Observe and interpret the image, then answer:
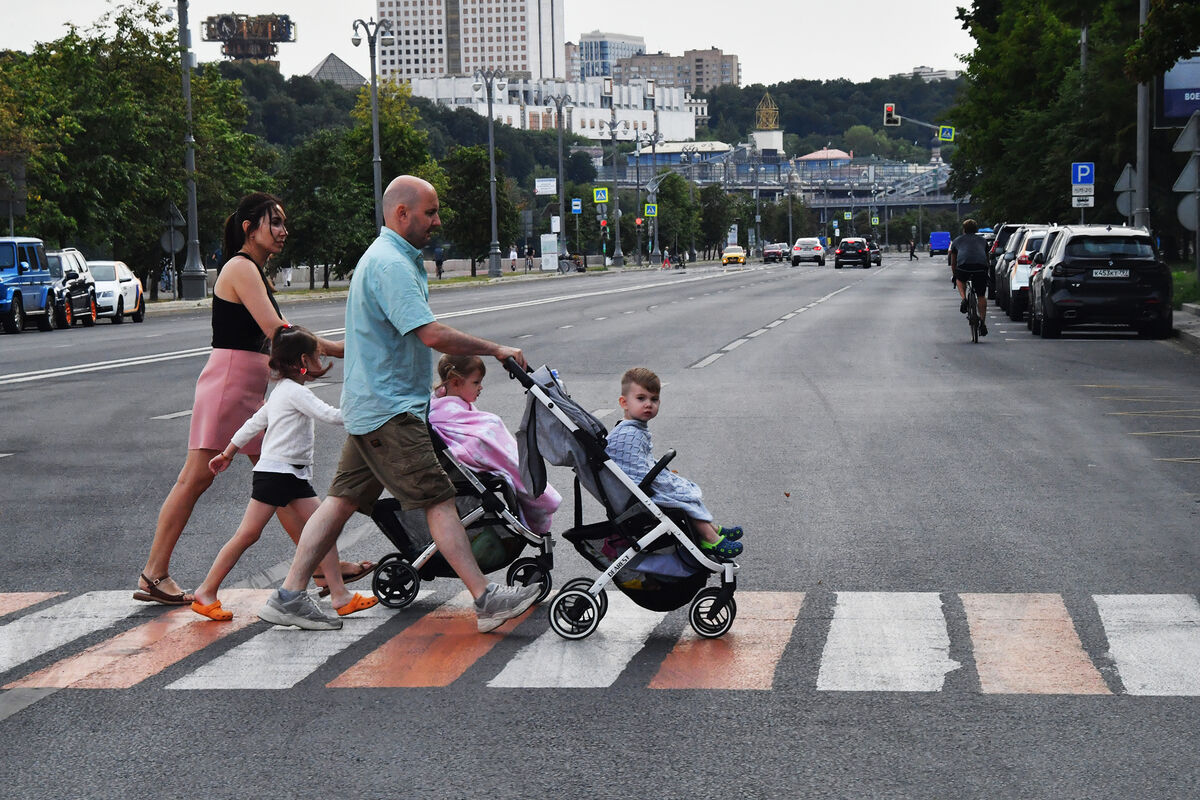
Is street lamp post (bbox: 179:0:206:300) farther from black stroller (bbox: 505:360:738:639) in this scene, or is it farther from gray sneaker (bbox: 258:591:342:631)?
black stroller (bbox: 505:360:738:639)

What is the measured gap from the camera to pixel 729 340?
26.7 m

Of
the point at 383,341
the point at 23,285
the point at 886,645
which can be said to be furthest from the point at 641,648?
the point at 23,285

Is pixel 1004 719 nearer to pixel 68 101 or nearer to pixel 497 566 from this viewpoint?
pixel 497 566

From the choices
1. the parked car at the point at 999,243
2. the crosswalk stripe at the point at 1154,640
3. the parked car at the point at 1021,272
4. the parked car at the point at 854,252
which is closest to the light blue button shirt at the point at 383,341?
the crosswalk stripe at the point at 1154,640

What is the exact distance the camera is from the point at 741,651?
642cm

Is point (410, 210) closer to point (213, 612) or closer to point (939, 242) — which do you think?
point (213, 612)

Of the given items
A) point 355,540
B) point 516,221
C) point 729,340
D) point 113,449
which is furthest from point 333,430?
A: point 516,221

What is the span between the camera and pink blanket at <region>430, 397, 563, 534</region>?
23.4 feet

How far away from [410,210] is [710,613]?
1902 millimetres

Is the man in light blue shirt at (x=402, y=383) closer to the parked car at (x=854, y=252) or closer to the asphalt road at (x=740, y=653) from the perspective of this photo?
the asphalt road at (x=740, y=653)

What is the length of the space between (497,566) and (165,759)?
7.45ft

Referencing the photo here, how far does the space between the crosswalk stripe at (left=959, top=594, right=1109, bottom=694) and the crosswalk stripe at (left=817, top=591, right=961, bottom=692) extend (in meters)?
0.14

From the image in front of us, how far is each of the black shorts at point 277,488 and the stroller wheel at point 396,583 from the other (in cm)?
47

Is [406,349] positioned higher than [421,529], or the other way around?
[406,349]
